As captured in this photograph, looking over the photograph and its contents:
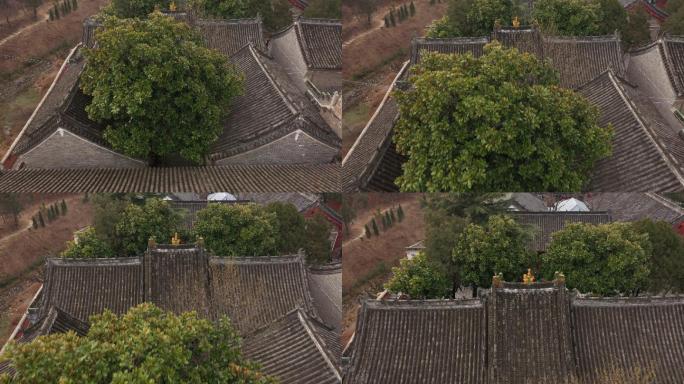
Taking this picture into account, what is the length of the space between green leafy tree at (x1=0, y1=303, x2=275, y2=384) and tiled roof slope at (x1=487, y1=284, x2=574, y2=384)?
607 cm

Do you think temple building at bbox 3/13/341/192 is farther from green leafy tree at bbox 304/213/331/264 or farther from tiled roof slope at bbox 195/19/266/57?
green leafy tree at bbox 304/213/331/264

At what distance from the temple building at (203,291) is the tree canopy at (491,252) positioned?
3395 mm

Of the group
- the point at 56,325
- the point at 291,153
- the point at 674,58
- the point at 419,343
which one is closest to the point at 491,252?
the point at 419,343

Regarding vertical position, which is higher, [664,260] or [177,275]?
[177,275]

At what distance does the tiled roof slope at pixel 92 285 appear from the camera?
54.5ft

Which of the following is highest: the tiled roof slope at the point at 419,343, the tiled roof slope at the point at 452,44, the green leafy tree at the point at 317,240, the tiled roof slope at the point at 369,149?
the tiled roof slope at the point at 452,44

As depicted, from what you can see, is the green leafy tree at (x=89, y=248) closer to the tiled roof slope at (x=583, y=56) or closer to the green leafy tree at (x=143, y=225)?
the green leafy tree at (x=143, y=225)

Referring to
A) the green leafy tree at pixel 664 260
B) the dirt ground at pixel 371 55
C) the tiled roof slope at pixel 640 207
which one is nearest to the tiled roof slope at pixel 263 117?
the dirt ground at pixel 371 55

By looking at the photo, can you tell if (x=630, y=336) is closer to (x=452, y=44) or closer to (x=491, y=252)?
(x=491, y=252)

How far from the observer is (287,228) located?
19672 millimetres

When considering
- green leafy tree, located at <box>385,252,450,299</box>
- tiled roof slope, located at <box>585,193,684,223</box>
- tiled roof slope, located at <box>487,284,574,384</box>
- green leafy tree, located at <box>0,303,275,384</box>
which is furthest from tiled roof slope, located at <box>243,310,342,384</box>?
tiled roof slope, located at <box>585,193,684,223</box>

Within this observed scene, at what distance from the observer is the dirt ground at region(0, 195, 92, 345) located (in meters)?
20.3

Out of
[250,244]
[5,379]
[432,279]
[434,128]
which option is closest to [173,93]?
[250,244]

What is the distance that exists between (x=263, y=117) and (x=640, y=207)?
13.5 metres
